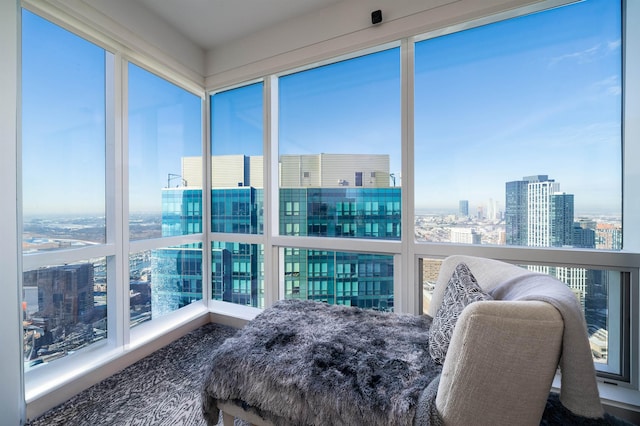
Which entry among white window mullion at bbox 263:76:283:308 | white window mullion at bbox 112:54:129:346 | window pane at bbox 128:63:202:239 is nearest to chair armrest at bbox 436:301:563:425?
white window mullion at bbox 263:76:283:308

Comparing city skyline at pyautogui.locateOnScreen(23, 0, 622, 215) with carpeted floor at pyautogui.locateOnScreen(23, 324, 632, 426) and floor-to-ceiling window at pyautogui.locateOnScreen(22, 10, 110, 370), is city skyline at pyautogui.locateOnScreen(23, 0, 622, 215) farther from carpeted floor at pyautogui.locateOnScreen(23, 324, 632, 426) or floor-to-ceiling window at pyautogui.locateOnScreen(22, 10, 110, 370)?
carpeted floor at pyautogui.locateOnScreen(23, 324, 632, 426)

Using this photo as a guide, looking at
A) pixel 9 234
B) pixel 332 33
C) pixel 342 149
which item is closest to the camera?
pixel 9 234

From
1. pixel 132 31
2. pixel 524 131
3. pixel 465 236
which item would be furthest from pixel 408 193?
pixel 132 31

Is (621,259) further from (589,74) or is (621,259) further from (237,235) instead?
(237,235)

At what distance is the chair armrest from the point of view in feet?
2.54

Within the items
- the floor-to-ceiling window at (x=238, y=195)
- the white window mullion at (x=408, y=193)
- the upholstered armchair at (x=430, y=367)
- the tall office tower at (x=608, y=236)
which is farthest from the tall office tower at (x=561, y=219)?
the floor-to-ceiling window at (x=238, y=195)

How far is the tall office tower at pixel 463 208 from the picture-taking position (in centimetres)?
184

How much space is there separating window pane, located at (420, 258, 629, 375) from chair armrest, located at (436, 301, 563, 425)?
109cm

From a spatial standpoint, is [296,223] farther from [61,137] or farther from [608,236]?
[608,236]

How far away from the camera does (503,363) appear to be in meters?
0.79

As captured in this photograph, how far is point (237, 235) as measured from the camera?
8.79ft

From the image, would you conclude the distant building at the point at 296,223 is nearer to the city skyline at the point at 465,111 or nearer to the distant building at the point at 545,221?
the city skyline at the point at 465,111

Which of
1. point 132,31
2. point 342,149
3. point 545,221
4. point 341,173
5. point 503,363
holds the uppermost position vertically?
point 132,31

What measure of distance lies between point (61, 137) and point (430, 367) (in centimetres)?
256
